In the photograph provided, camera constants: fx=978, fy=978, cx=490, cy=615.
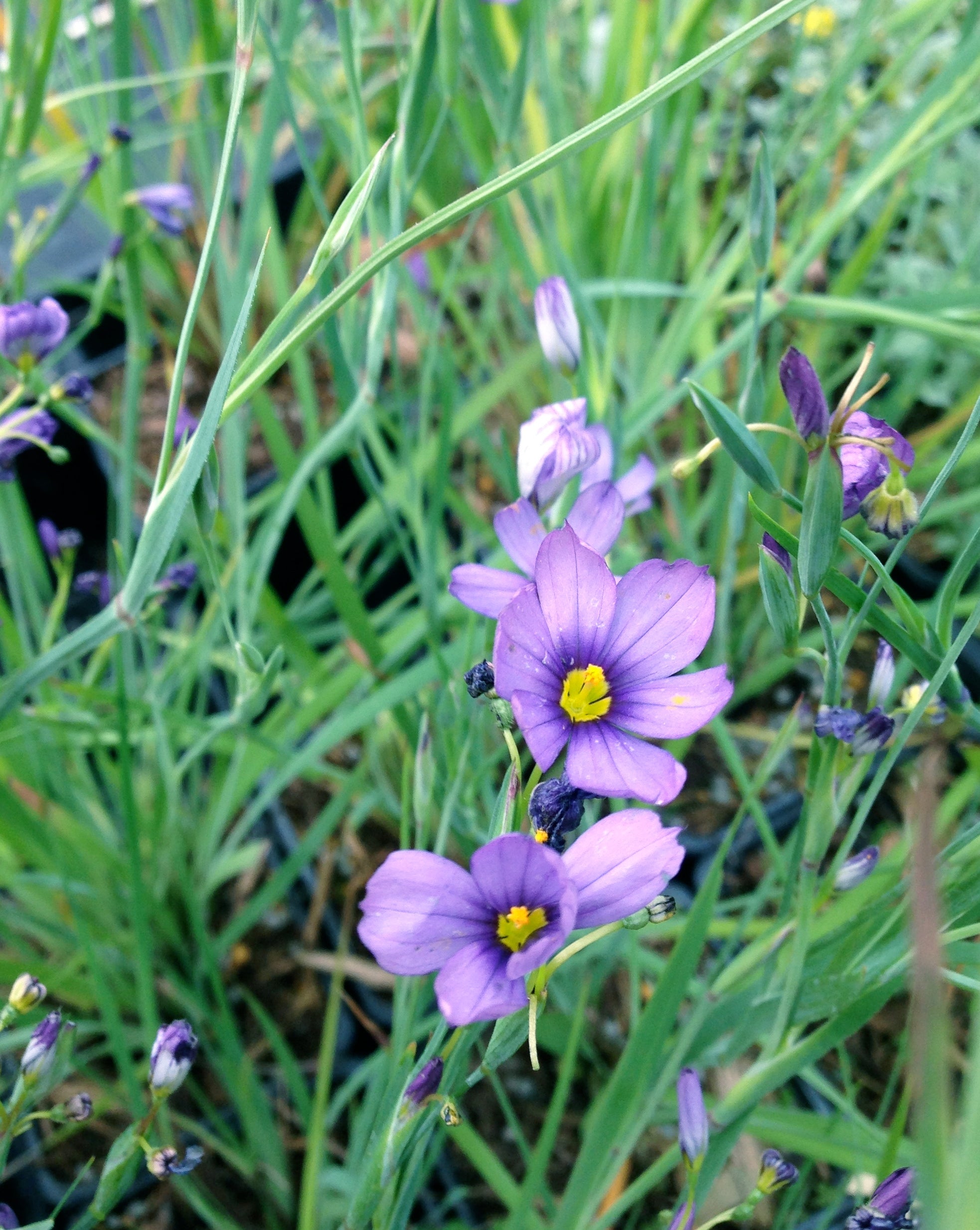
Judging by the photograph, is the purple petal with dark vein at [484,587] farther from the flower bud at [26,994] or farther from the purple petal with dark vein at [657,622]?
the flower bud at [26,994]

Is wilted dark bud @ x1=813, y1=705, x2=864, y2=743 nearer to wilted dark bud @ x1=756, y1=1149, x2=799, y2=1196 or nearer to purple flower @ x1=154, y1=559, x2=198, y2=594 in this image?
wilted dark bud @ x1=756, y1=1149, x2=799, y2=1196

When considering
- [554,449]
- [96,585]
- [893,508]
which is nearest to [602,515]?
[554,449]

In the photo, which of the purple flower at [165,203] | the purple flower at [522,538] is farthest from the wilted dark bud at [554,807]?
the purple flower at [165,203]

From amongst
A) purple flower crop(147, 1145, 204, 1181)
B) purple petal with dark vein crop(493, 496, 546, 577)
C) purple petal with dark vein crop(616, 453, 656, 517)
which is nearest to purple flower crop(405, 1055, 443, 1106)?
purple flower crop(147, 1145, 204, 1181)

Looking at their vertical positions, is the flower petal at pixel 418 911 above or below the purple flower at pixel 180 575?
above

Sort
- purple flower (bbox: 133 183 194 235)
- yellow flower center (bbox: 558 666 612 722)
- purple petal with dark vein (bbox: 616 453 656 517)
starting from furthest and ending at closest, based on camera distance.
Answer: purple flower (bbox: 133 183 194 235), purple petal with dark vein (bbox: 616 453 656 517), yellow flower center (bbox: 558 666 612 722)

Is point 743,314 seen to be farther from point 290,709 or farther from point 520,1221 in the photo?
point 520,1221

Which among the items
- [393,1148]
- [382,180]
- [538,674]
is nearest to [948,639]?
[538,674]
